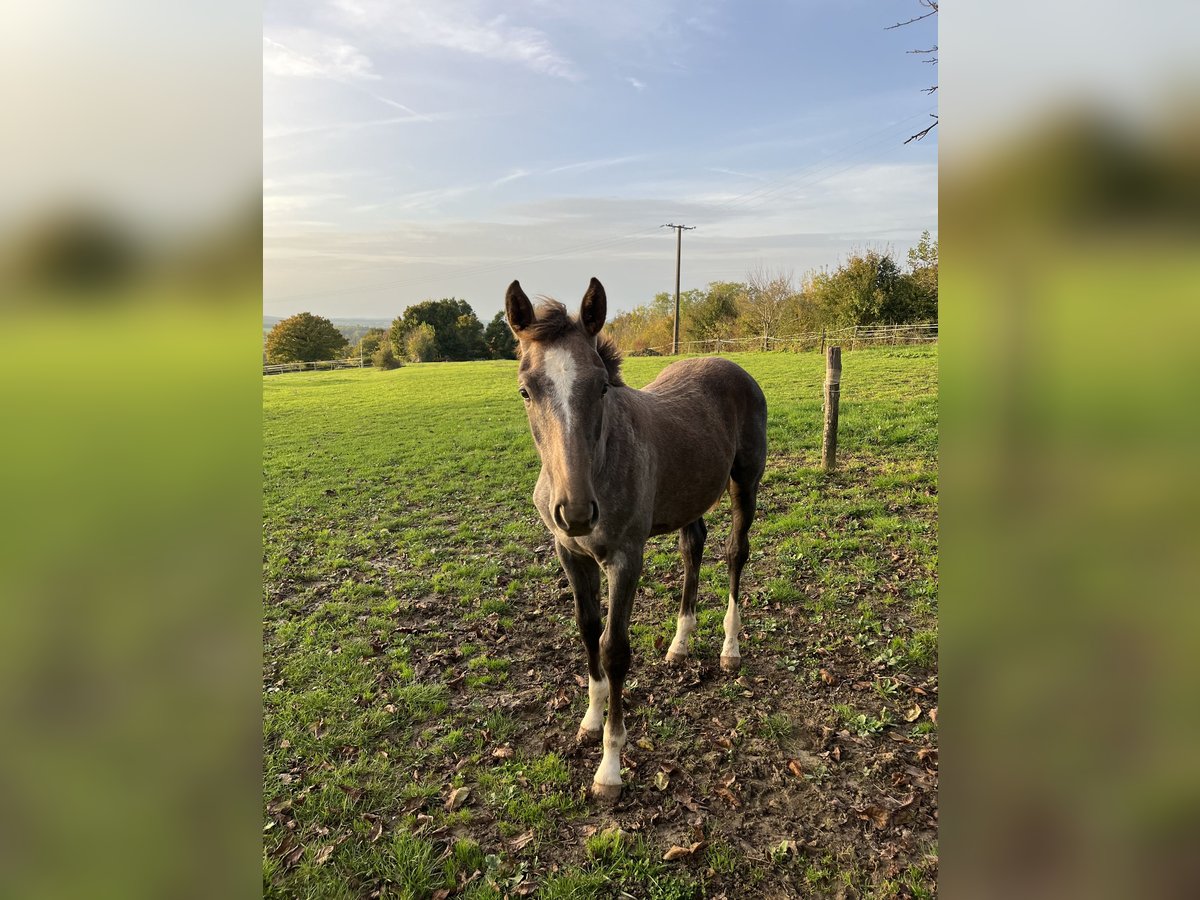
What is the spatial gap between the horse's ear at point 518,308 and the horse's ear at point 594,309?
31 cm

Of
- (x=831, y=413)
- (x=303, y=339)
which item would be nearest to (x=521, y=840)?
(x=831, y=413)

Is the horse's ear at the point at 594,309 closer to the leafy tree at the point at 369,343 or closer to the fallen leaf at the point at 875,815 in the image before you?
the fallen leaf at the point at 875,815

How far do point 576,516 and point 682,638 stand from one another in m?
2.48

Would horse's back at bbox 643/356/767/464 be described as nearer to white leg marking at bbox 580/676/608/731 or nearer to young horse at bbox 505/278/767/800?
young horse at bbox 505/278/767/800

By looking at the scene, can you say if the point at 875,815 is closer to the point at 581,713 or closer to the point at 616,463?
the point at 581,713

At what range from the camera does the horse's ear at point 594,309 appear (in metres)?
3.29

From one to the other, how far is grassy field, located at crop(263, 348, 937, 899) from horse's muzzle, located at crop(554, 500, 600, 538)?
1.79 m

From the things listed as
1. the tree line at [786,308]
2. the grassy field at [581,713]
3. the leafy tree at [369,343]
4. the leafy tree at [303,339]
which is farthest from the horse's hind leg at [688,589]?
the leafy tree at [369,343]

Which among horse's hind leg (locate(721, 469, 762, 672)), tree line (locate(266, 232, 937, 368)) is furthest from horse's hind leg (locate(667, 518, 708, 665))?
tree line (locate(266, 232, 937, 368))

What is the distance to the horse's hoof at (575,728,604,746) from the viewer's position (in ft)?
13.3
